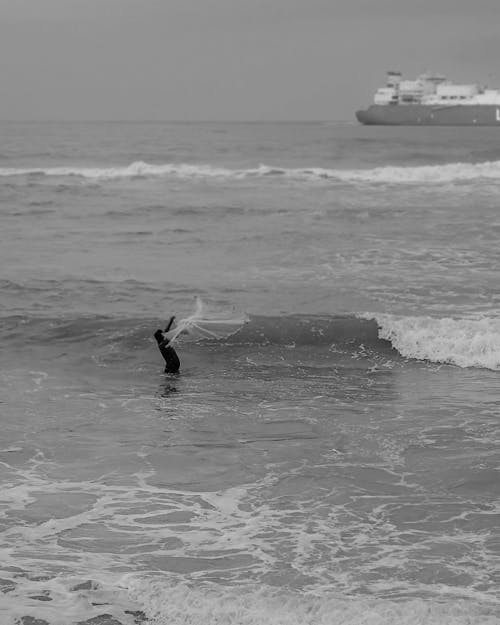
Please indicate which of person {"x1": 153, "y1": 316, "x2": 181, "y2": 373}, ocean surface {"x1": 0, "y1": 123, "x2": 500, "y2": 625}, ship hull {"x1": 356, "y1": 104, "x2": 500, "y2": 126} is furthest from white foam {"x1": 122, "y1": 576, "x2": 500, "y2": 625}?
ship hull {"x1": 356, "y1": 104, "x2": 500, "y2": 126}

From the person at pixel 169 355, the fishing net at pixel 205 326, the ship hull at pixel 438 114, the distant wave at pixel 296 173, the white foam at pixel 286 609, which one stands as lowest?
the white foam at pixel 286 609

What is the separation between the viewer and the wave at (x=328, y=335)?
1515 centimetres

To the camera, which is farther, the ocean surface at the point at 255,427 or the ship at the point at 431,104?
the ship at the point at 431,104

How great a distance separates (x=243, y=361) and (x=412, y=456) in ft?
17.8

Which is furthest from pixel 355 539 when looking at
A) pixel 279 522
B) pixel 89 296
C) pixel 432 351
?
pixel 89 296

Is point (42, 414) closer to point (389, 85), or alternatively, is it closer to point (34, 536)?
point (34, 536)

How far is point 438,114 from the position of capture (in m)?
126

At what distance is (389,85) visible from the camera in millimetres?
134500

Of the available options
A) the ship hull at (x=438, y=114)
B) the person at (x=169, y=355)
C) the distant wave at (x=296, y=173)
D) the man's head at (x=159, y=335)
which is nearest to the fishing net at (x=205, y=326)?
the person at (x=169, y=355)

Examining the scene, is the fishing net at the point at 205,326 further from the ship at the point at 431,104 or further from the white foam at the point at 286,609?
the ship at the point at 431,104

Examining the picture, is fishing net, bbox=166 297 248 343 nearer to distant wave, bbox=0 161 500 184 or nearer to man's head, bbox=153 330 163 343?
man's head, bbox=153 330 163 343

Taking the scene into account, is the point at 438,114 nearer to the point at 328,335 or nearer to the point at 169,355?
the point at 328,335

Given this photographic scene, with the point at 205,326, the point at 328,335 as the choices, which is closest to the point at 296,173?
the point at 328,335

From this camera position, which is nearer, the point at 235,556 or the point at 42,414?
the point at 235,556
